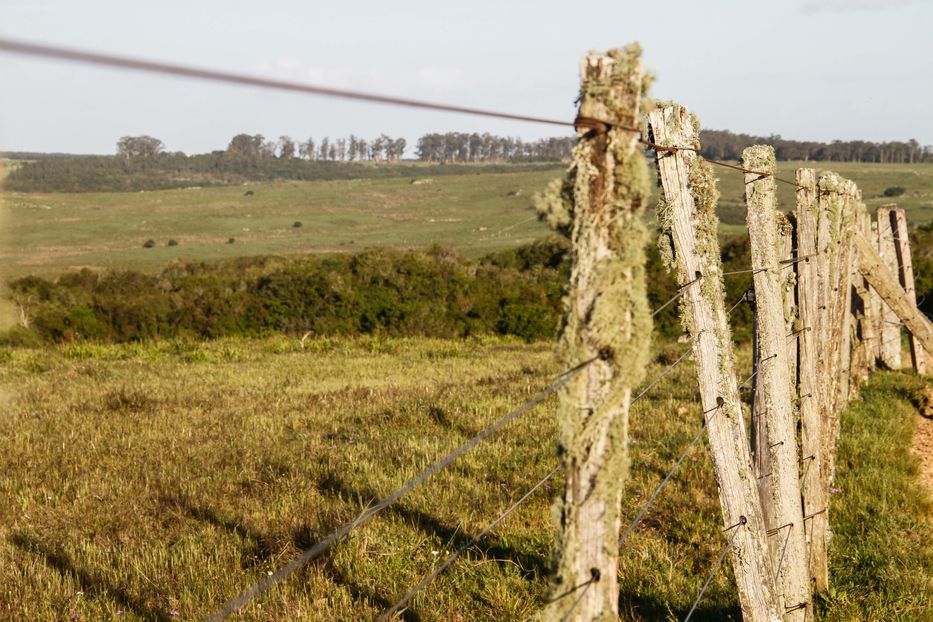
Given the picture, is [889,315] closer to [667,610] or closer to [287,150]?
[667,610]

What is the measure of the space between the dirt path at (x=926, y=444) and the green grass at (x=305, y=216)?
35.8 m

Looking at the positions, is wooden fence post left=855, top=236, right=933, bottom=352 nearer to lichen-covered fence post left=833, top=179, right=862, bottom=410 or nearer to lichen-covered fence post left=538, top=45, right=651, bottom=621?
lichen-covered fence post left=833, top=179, right=862, bottom=410

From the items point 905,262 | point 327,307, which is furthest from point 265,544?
point 327,307

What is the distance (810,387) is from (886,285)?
3449 millimetres

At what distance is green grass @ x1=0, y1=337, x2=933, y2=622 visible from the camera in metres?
4.34

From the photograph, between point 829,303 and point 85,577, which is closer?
point 85,577

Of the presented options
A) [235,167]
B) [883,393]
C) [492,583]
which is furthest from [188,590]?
[235,167]

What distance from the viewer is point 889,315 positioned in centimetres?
1231

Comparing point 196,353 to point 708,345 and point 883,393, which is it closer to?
point 883,393

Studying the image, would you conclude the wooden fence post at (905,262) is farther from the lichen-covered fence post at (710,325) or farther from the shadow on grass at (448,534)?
the lichen-covered fence post at (710,325)

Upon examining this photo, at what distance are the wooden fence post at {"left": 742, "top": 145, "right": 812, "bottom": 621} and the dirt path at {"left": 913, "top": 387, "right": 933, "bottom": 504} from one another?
3.50m

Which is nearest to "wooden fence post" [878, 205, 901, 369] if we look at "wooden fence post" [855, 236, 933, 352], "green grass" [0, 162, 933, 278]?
"wooden fence post" [855, 236, 933, 352]

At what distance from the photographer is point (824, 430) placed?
4.61 m

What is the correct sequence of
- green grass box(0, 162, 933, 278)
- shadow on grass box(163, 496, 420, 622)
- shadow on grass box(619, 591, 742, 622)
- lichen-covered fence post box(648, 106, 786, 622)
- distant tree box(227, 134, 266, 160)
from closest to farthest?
lichen-covered fence post box(648, 106, 786, 622), shadow on grass box(619, 591, 742, 622), shadow on grass box(163, 496, 420, 622), green grass box(0, 162, 933, 278), distant tree box(227, 134, 266, 160)
